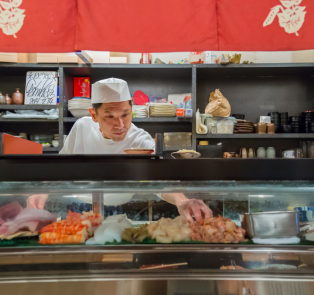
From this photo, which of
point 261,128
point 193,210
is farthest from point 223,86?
point 193,210

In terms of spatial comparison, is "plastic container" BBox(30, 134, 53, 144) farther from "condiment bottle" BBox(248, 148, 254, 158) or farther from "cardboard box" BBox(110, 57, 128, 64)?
"condiment bottle" BBox(248, 148, 254, 158)

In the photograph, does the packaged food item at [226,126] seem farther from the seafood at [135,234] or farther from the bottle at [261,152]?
the seafood at [135,234]

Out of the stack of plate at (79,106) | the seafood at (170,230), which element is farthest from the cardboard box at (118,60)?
the seafood at (170,230)

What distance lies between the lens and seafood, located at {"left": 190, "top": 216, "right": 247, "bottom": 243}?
1.14 metres

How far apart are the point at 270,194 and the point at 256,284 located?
0.37 m

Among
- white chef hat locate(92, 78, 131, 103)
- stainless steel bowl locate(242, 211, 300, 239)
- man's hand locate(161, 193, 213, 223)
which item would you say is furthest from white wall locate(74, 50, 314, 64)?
stainless steel bowl locate(242, 211, 300, 239)

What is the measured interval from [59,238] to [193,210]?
575 millimetres

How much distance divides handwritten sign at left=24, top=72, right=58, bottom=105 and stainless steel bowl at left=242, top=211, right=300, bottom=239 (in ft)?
9.45

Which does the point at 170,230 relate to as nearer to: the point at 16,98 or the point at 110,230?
the point at 110,230

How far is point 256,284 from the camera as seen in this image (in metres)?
1.01

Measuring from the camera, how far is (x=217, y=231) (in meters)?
1.16

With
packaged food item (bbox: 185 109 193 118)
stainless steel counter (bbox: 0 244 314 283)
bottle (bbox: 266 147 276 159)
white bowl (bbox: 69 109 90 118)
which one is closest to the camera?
stainless steel counter (bbox: 0 244 314 283)

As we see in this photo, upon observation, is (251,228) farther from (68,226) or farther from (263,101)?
(263,101)

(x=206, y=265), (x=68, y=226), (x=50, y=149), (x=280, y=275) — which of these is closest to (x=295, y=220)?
(x=280, y=275)
